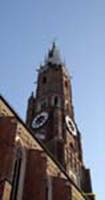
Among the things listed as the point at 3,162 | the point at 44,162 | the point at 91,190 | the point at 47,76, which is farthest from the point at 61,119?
the point at 3,162

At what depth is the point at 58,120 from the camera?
3966cm

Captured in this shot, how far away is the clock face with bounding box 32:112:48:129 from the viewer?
41.1m

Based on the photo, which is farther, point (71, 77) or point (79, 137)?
point (71, 77)

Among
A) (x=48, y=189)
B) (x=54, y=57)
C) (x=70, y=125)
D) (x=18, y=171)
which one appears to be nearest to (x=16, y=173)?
(x=18, y=171)

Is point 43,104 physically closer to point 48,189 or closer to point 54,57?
point 54,57

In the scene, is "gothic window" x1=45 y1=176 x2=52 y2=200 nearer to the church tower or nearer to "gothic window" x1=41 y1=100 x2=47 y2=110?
the church tower

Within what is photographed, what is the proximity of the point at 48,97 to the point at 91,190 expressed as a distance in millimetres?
14406

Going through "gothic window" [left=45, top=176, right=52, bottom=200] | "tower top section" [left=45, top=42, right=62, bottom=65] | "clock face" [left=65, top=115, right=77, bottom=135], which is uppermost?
"tower top section" [left=45, top=42, right=62, bottom=65]

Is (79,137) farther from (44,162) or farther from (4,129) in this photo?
(4,129)

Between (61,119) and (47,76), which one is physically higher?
(47,76)

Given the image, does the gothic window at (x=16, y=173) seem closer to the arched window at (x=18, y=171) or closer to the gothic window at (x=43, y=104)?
the arched window at (x=18, y=171)

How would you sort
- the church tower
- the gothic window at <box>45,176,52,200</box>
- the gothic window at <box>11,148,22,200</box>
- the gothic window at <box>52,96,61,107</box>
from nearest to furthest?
the gothic window at <box>11,148,22,200</box> < the gothic window at <box>45,176,52,200</box> < the church tower < the gothic window at <box>52,96,61,107</box>

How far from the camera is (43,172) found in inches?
860

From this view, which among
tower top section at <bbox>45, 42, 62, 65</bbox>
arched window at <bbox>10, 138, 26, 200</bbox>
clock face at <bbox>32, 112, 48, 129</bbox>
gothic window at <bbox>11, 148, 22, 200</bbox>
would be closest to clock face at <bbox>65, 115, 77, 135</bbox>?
clock face at <bbox>32, 112, 48, 129</bbox>
